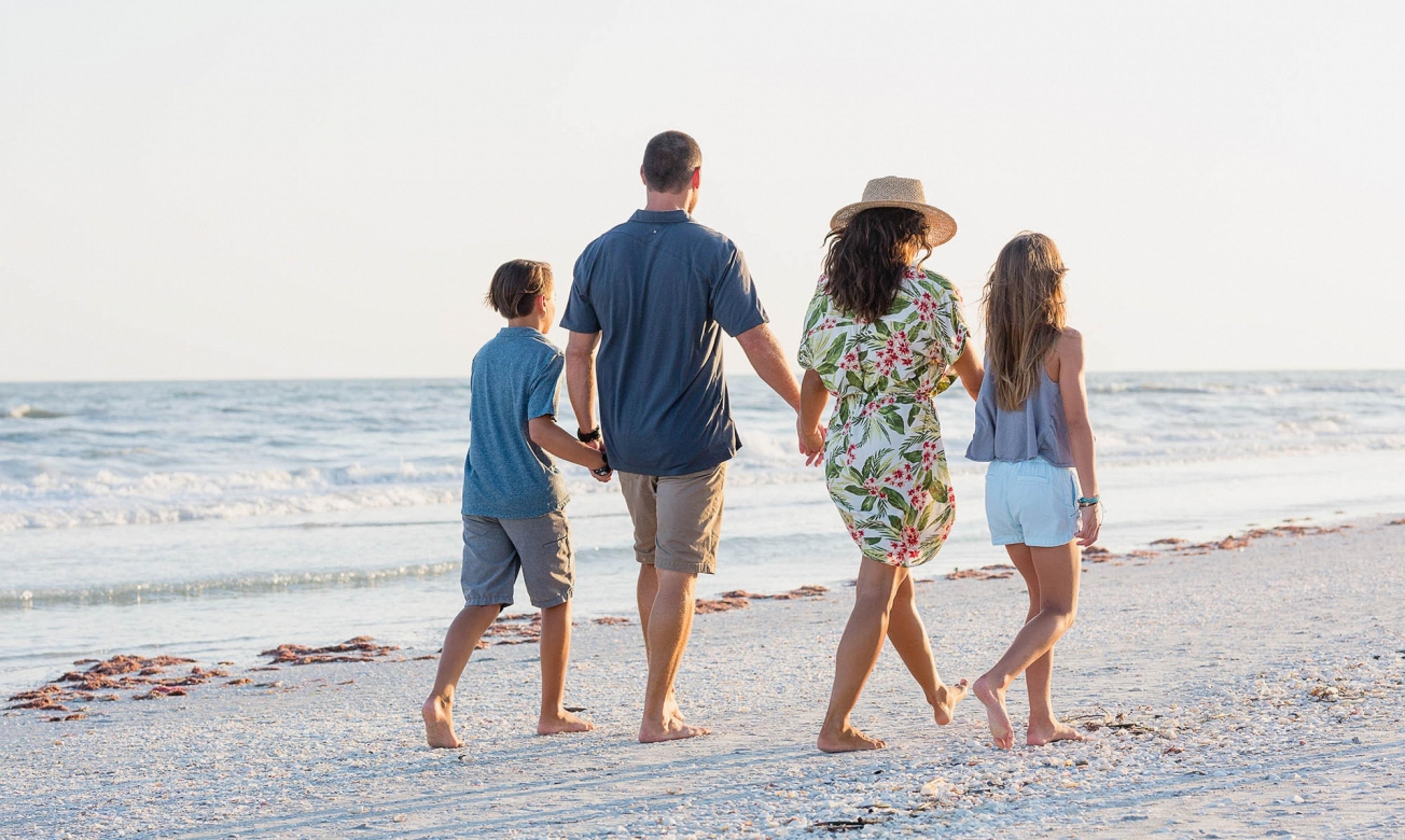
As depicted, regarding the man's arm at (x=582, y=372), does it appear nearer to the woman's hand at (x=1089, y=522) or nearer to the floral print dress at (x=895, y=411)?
the floral print dress at (x=895, y=411)

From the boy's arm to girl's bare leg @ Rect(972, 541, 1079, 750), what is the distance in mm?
1377

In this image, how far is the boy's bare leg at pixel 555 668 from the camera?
14.1 feet

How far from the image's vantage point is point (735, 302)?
4.00m

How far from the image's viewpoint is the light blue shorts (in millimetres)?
3674

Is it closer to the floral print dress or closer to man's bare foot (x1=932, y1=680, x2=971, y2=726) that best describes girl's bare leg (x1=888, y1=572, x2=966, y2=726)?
man's bare foot (x1=932, y1=680, x2=971, y2=726)

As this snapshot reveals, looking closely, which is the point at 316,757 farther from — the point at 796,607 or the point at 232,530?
the point at 232,530

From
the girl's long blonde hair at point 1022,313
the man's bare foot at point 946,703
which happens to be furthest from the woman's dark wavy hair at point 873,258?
the man's bare foot at point 946,703

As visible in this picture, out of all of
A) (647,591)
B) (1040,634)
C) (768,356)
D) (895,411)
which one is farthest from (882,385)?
(647,591)

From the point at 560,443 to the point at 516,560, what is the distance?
0.47 m

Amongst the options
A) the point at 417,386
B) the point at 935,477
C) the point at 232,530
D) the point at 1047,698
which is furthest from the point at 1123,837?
the point at 417,386

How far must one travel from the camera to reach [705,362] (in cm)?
406

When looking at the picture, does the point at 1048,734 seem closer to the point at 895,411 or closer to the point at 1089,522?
the point at 1089,522

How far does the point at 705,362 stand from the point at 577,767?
4.23ft

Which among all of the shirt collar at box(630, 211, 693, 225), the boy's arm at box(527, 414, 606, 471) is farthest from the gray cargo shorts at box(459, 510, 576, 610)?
the shirt collar at box(630, 211, 693, 225)
